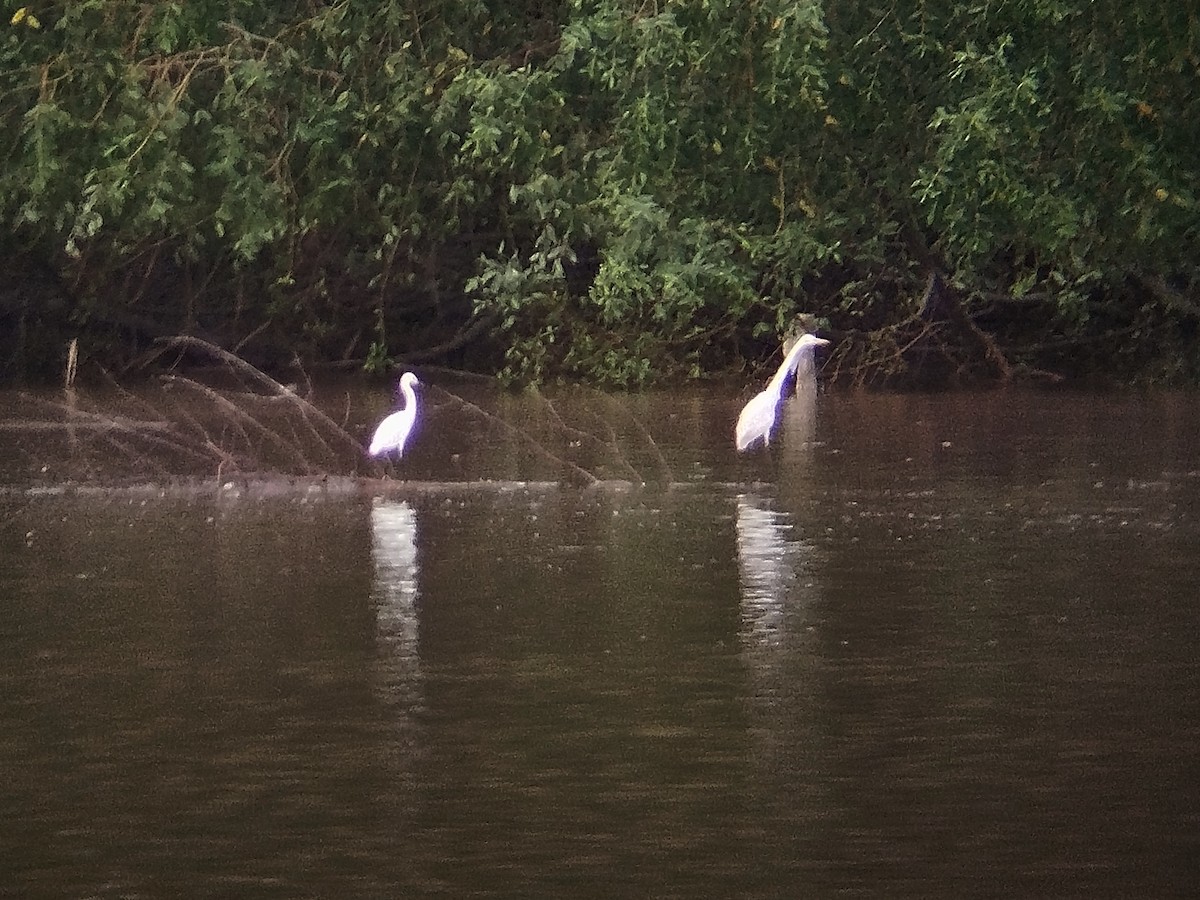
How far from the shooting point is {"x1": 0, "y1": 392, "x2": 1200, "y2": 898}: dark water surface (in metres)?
5.43

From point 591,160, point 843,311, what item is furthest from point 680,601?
point 843,311

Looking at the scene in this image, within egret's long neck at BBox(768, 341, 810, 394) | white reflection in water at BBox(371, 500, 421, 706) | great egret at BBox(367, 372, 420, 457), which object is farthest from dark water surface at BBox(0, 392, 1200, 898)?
egret's long neck at BBox(768, 341, 810, 394)

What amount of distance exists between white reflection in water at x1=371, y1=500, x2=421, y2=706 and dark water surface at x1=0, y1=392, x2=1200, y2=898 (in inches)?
1.1

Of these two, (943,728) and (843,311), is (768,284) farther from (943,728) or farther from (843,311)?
(943,728)

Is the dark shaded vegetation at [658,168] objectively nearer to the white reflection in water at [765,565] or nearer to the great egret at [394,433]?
the great egret at [394,433]

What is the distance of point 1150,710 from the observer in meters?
6.86

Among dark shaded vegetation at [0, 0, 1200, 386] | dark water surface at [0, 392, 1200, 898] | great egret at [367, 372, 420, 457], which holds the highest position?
dark shaded vegetation at [0, 0, 1200, 386]

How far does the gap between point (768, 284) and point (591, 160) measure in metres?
3.41

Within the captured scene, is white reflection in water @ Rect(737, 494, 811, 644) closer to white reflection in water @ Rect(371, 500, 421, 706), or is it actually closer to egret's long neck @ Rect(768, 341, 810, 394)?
white reflection in water @ Rect(371, 500, 421, 706)

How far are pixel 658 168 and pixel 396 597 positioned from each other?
32.8 feet

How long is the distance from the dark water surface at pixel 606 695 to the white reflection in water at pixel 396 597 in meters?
0.03

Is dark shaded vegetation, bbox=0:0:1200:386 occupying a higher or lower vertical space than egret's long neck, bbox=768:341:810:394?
higher

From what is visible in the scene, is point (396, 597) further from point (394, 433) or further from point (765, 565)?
point (394, 433)

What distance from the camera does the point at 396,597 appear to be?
364 inches
